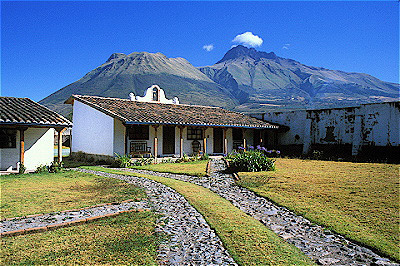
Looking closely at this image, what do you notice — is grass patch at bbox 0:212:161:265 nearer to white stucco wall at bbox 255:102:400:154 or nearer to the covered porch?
the covered porch

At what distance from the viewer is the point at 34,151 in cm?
1231

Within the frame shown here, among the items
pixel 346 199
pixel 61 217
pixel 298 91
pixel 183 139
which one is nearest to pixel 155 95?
pixel 183 139

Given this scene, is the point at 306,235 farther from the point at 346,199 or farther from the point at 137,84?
the point at 137,84

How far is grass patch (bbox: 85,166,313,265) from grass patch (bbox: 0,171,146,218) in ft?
7.14

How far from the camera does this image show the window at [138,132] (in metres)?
16.4

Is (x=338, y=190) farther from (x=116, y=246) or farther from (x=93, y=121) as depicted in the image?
(x=93, y=121)

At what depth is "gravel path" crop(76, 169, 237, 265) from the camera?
3.89 meters

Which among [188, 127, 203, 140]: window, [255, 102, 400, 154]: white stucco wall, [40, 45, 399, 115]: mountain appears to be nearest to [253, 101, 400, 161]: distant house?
[255, 102, 400, 154]: white stucco wall

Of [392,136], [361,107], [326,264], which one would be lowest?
[326,264]

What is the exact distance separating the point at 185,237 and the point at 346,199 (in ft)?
15.1

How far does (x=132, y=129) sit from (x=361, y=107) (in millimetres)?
13920

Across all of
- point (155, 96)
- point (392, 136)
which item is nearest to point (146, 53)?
point (155, 96)

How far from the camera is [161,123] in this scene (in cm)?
1550

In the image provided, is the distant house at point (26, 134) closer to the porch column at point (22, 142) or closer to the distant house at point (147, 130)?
the porch column at point (22, 142)
